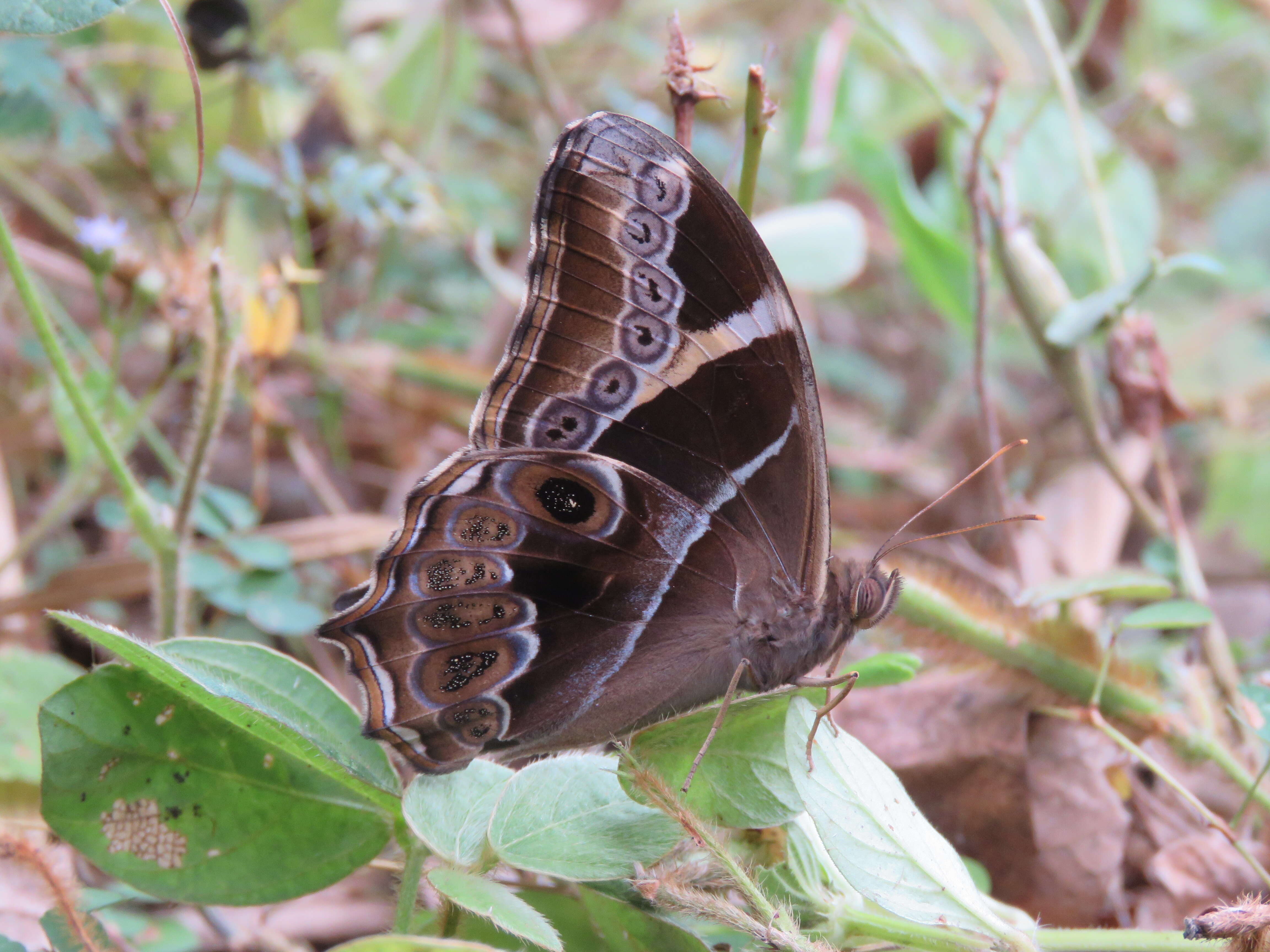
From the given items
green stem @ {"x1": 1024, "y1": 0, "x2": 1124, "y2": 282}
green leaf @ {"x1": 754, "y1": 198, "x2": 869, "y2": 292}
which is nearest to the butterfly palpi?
green stem @ {"x1": 1024, "y1": 0, "x2": 1124, "y2": 282}

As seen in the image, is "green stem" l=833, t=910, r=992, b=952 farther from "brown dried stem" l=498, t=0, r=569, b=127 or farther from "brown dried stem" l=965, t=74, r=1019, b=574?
"brown dried stem" l=498, t=0, r=569, b=127

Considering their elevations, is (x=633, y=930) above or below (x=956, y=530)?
below

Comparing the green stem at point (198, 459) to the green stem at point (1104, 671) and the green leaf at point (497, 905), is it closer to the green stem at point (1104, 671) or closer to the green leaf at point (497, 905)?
the green leaf at point (497, 905)

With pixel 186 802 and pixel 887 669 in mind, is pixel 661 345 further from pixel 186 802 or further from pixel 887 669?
pixel 186 802

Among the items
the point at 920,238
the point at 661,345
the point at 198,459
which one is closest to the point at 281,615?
the point at 198,459

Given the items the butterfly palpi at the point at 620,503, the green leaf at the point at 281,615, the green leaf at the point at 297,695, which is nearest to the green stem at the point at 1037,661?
the butterfly palpi at the point at 620,503

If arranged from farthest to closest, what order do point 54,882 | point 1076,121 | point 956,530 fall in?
point 1076,121, point 956,530, point 54,882
